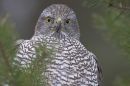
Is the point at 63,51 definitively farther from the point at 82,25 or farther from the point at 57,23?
the point at 82,25

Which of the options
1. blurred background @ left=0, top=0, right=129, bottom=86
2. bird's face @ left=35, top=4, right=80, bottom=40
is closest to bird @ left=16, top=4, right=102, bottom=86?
bird's face @ left=35, top=4, right=80, bottom=40

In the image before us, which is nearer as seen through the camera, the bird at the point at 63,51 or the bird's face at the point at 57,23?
the bird at the point at 63,51

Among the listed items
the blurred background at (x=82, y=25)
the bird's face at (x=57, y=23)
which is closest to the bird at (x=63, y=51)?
the bird's face at (x=57, y=23)

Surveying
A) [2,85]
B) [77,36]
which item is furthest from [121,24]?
[77,36]

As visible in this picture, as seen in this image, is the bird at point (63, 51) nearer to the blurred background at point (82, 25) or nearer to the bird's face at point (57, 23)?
the bird's face at point (57, 23)

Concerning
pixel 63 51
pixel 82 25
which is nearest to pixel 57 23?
pixel 63 51

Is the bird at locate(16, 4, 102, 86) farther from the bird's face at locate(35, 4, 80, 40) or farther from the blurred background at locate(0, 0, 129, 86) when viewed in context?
the blurred background at locate(0, 0, 129, 86)
